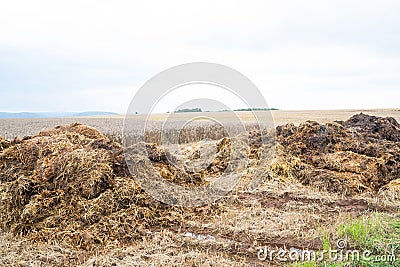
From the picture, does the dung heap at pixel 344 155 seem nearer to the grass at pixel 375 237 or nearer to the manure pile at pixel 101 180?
the manure pile at pixel 101 180

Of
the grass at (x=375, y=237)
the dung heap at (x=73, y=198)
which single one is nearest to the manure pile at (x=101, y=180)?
the dung heap at (x=73, y=198)

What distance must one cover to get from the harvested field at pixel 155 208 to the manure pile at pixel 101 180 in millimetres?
17

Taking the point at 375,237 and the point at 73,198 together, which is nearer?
the point at 375,237

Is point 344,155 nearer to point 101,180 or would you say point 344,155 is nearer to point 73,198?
point 101,180

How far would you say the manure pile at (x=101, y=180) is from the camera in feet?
17.7

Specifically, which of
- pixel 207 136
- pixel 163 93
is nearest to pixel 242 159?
pixel 163 93

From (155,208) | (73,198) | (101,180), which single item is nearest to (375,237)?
(155,208)

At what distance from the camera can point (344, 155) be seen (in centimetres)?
881

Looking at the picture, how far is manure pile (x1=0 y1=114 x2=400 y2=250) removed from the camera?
540 centimetres

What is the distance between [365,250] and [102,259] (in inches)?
125

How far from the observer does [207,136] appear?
17.8 meters

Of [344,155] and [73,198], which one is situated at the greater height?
[344,155]

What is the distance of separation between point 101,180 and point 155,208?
1002mm

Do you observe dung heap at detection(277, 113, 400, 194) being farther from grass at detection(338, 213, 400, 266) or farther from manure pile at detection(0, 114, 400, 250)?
grass at detection(338, 213, 400, 266)
